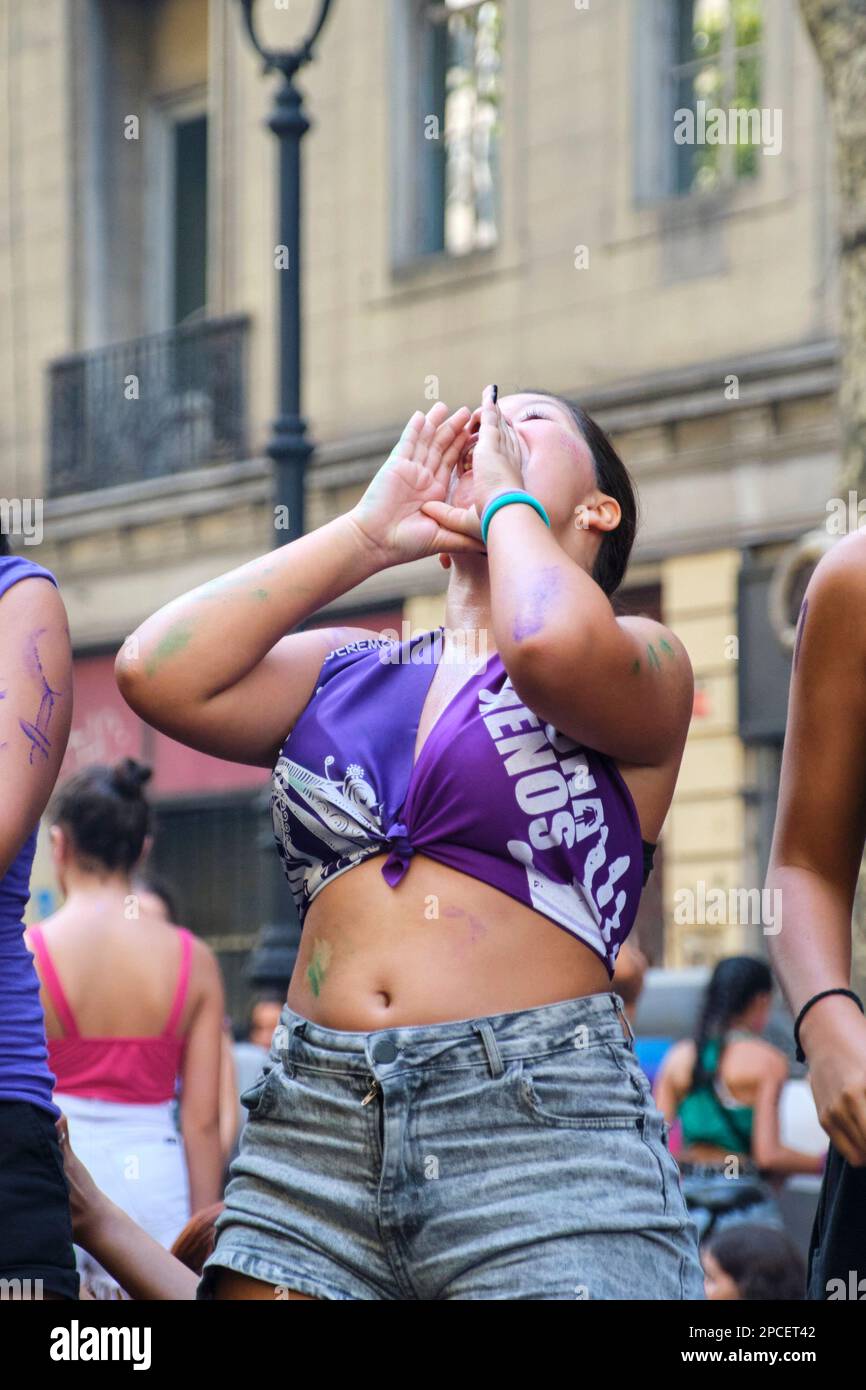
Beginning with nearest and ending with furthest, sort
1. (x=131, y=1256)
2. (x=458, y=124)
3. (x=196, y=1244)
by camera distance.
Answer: (x=131, y=1256) < (x=196, y=1244) < (x=458, y=124)

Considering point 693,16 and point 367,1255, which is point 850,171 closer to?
point 367,1255

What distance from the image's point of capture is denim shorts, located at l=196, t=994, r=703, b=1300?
275 centimetres

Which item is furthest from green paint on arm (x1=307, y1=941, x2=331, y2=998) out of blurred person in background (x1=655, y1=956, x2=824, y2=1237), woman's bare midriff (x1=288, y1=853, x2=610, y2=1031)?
blurred person in background (x1=655, y1=956, x2=824, y2=1237)

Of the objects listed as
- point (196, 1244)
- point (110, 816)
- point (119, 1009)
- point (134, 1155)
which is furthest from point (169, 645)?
point (134, 1155)

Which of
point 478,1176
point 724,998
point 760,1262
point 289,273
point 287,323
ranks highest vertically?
point 289,273

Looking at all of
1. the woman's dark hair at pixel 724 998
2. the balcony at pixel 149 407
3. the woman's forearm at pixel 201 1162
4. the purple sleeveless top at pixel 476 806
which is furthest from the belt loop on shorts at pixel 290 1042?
the balcony at pixel 149 407

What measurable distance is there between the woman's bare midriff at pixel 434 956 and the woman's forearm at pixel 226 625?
0.40 metres

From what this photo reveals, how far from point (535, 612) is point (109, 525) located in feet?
52.1

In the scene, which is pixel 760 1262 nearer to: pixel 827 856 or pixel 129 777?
pixel 129 777

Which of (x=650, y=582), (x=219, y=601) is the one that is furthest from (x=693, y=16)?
(x=219, y=601)

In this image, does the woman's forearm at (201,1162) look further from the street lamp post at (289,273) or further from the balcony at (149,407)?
the balcony at (149,407)

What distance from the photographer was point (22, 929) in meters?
3.18

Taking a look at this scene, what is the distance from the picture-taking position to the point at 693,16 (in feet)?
49.1

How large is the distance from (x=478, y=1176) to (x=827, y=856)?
2.02 feet
